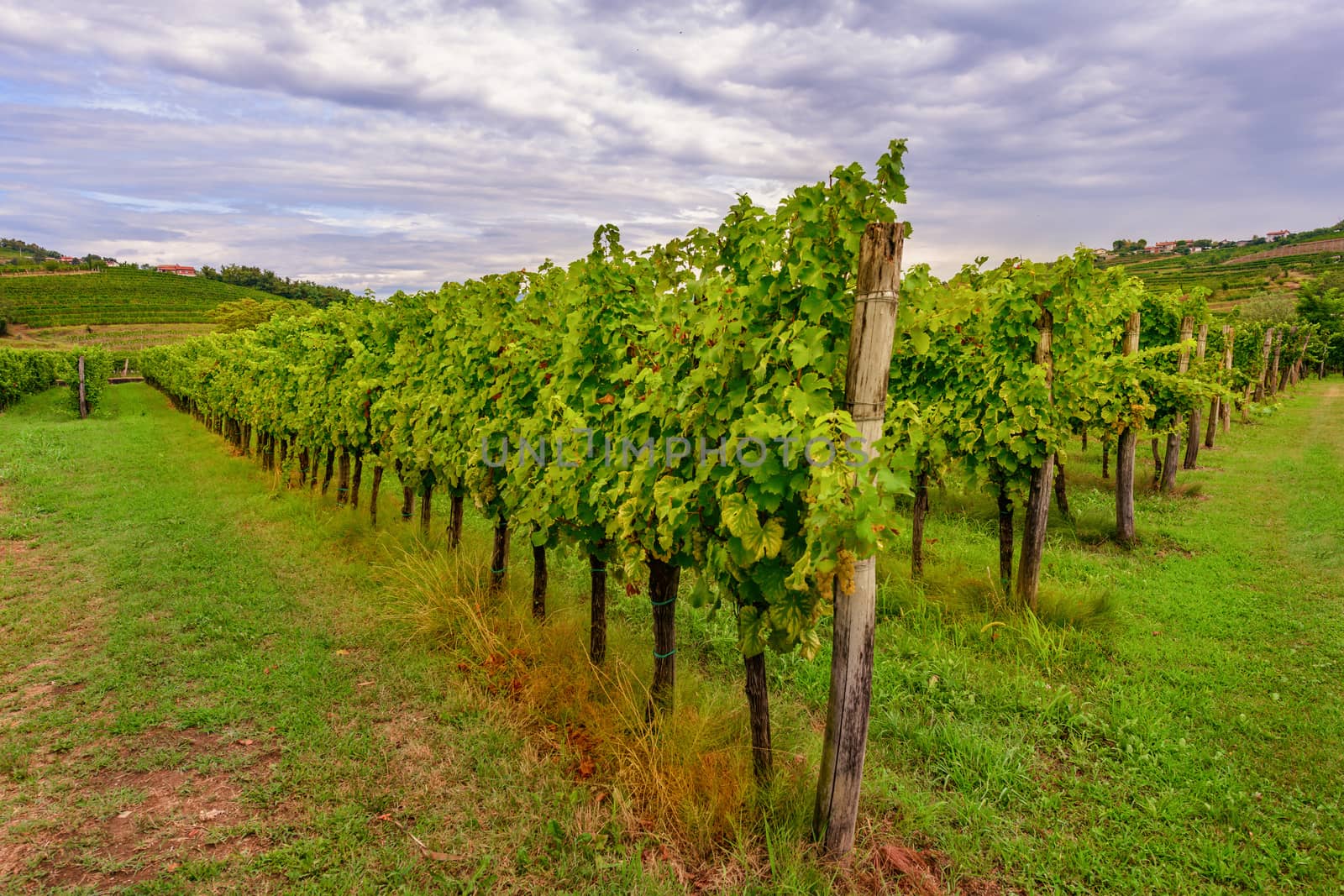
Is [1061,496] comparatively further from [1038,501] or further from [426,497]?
[426,497]

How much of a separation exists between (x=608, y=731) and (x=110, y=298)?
9359cm

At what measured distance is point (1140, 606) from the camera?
6.52 meters

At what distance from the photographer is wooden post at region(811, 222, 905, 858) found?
2900 millimetres

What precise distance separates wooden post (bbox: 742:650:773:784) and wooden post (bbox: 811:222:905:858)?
0.35 m

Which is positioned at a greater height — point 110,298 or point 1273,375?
point 110,298

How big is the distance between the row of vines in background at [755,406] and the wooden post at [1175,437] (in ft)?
5.74

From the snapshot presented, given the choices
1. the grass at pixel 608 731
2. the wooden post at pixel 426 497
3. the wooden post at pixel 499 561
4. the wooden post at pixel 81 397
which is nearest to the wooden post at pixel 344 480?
the grass at pixel 608 731

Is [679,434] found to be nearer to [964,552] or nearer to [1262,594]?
[964,552]

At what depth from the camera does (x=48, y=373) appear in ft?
91.9

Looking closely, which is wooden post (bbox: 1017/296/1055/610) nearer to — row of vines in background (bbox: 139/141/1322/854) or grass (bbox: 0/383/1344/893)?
row of vines in background (bbox: 139/141/1322/854)

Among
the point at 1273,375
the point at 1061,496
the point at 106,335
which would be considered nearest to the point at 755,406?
the point at 1061,496

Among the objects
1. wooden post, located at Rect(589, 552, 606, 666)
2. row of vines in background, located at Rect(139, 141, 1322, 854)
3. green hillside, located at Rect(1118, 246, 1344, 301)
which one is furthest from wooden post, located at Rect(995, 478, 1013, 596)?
green hillside, located at Rect(1118, 246, 1344, 301)

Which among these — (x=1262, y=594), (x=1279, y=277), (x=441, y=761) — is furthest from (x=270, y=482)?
(x=1279, y=277)

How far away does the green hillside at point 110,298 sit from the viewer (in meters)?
64.8
